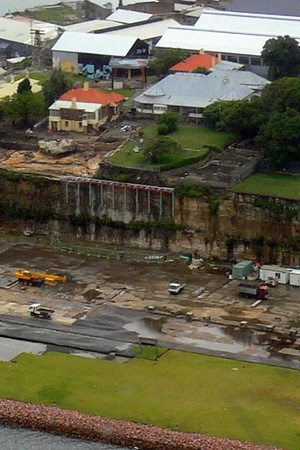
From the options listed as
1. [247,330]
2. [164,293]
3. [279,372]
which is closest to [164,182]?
[164,293]

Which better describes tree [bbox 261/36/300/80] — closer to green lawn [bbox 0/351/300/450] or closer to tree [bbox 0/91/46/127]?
tree [bbox 0/91/46/127]

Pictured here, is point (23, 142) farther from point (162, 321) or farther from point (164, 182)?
point (162, 321)

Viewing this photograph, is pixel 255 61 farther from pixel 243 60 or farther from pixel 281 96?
pixel 281 96

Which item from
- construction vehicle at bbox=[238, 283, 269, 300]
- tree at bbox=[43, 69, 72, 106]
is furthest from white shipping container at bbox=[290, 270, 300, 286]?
tree at bbox=[43, 69, 72, 106]

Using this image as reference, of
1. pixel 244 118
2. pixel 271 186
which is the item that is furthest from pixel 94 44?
pixel 271 186

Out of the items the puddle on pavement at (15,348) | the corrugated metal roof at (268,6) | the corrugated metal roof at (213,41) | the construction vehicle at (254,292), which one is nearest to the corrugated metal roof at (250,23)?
the corrugated metal roof at (213,41)
